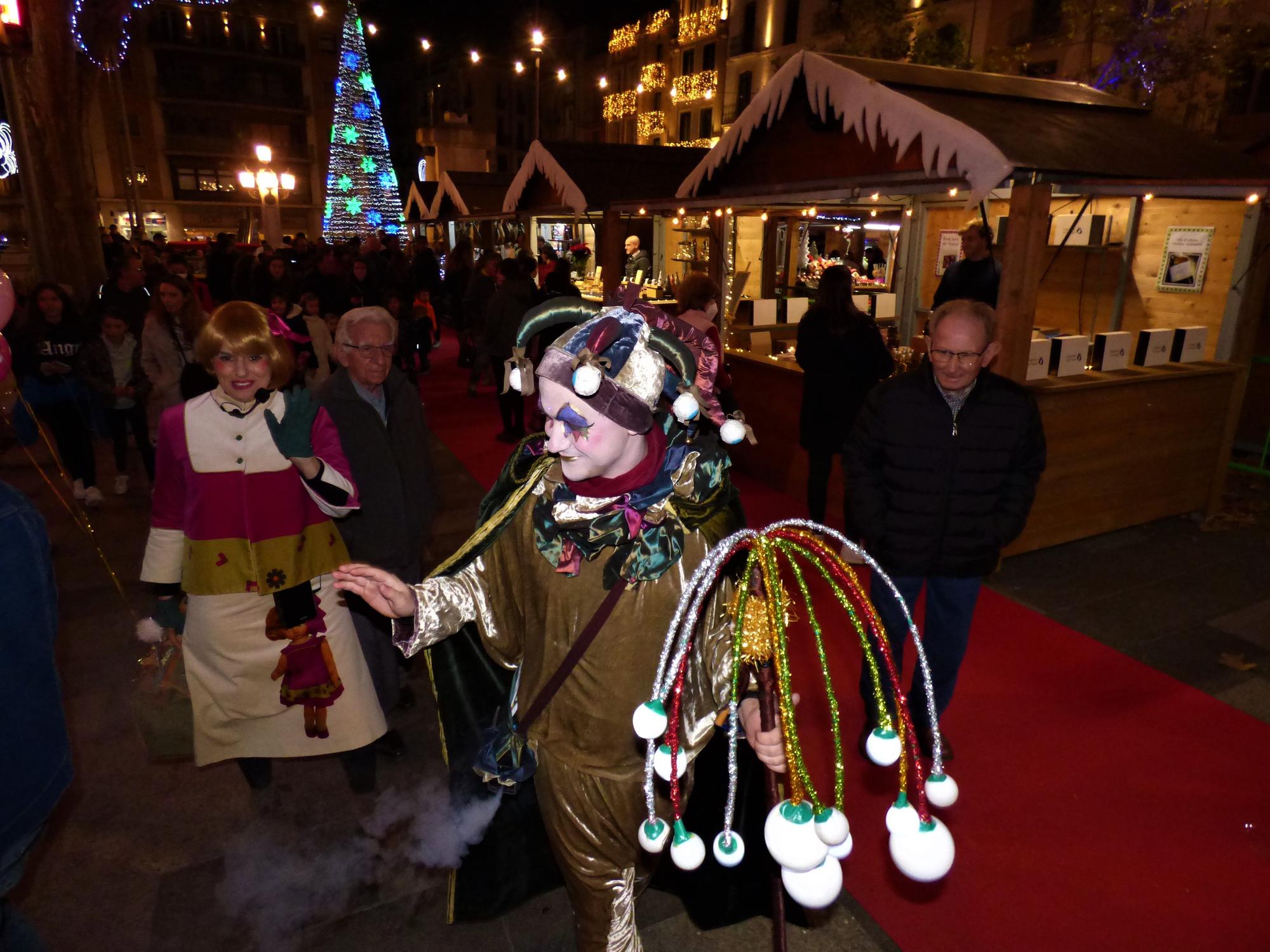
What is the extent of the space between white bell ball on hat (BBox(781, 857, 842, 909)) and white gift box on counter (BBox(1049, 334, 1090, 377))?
16.7 feet

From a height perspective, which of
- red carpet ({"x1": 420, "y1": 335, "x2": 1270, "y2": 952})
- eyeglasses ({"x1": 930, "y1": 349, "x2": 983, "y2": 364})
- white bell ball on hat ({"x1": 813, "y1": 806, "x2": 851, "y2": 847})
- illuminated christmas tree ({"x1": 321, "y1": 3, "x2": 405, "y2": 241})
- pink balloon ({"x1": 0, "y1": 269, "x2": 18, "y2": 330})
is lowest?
red carpet ({"x1": 420, "y1": 335, "x2": 1270, "y2": 952})

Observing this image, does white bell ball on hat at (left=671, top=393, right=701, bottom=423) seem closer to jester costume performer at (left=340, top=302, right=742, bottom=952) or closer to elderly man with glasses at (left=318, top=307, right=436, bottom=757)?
jester costume performer at (left=340, top=302, right=742, bottom=952)

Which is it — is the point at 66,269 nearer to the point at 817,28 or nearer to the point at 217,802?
the point at 217,802

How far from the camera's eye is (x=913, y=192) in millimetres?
5527

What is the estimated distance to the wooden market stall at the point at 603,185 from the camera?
9.23 metres

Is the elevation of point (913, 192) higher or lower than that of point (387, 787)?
higher

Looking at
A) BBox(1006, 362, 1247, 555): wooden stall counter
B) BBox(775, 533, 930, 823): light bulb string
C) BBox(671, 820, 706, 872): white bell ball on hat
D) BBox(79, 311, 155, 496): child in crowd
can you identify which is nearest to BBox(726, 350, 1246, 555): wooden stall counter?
BBox(1006, 362, 1247, 555): wooden stall counter

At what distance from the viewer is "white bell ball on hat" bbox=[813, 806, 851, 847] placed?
3.71ft

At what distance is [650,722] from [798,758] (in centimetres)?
23

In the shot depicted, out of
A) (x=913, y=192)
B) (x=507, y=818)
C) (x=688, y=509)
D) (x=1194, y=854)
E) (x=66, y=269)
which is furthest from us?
(x=66, y=269)

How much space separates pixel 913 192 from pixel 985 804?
13.6 feet

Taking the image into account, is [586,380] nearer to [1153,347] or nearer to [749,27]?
[1153,347]

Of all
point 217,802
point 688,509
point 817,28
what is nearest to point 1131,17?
point 817,28

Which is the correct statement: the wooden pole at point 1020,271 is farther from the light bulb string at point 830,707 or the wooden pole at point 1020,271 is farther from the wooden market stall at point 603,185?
the light bulb string at point 830,707
